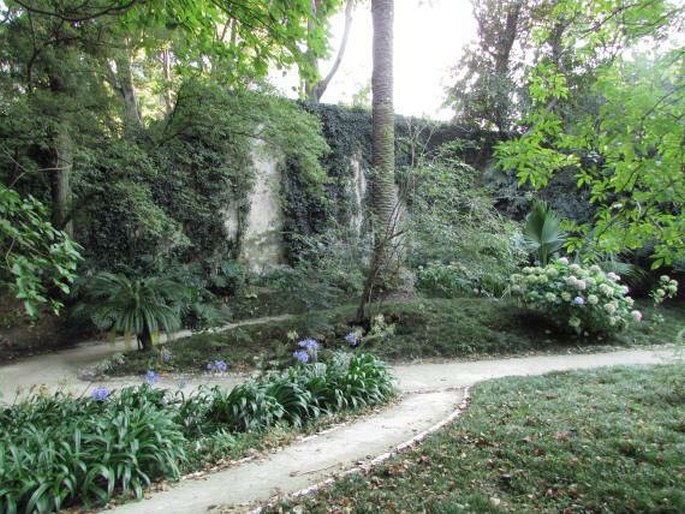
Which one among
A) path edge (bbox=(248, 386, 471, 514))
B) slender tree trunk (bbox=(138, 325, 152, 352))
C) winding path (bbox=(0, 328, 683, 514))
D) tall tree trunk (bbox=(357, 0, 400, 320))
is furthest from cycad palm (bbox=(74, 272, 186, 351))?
path edge (bbox=(248, 386, 471, 514))

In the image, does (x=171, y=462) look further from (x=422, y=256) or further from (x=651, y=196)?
(x=422, y=256)

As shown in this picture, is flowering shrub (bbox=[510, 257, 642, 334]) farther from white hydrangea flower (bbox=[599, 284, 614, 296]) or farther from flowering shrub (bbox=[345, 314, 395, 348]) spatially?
flowering shrub (bbox=[345, 314, 395, 348])

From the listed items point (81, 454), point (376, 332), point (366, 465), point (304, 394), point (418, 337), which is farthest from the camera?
point (418, 337)

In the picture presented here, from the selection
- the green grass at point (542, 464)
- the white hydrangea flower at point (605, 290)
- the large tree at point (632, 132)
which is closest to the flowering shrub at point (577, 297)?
the white hydrangea flower at point (605, 290)

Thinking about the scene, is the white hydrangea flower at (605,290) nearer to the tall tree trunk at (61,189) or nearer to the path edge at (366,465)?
the path edge at (366,465)

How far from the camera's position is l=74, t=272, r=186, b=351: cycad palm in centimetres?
682

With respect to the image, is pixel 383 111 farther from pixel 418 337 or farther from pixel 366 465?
pixel 366 465

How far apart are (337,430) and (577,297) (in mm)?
4930

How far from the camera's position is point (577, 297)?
23.8ft

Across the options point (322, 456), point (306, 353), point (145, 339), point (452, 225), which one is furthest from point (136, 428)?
point (452, 225)

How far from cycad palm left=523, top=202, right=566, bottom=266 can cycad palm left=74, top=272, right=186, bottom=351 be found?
7.24 m

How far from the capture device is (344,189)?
41.8 feet

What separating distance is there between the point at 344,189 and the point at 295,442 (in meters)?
9.61

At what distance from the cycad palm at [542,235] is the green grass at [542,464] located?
6.12 meters
